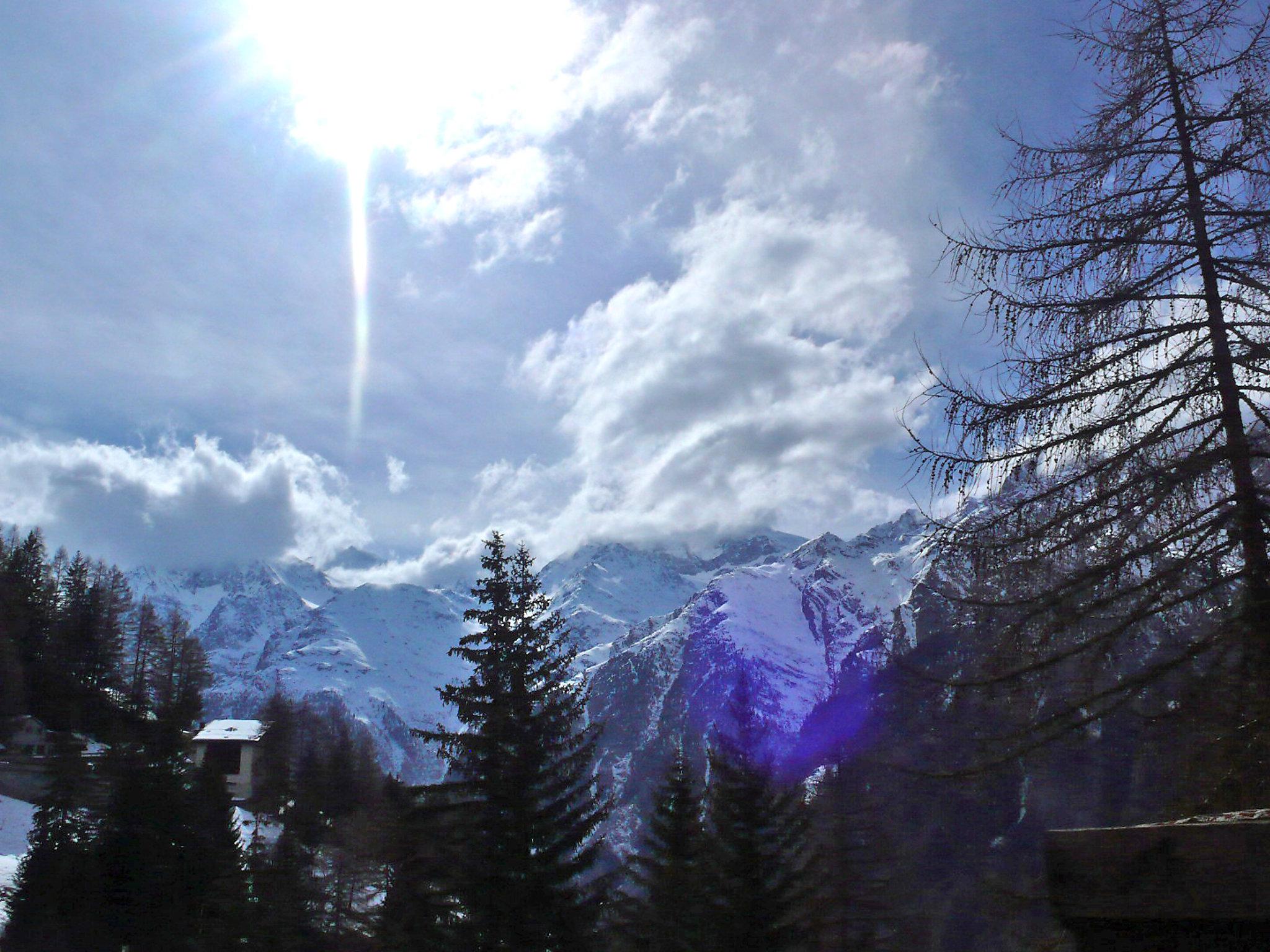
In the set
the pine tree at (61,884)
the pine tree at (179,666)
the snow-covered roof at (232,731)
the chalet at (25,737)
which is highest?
the pine tree at (179,666)

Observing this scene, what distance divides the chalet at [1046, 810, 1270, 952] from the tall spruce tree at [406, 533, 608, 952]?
1426cm

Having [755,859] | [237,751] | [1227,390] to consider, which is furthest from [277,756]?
[1227,390]

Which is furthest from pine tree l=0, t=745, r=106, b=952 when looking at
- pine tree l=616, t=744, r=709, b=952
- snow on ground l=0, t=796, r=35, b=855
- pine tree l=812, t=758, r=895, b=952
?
pine tree l=812, t=758, r=895, b=952

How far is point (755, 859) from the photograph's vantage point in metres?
12.5

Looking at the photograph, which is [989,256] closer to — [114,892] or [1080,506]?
[1080,506]

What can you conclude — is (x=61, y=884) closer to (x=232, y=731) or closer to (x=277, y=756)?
(x=277, y=756)

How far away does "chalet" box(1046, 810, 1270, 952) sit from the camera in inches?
75.0

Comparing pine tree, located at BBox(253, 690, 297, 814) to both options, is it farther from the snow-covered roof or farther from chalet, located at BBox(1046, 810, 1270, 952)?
chalet, located at BBox(1046, 810, 1270, 952)

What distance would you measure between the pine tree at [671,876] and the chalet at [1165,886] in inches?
443

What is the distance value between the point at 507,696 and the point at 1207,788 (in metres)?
13.8

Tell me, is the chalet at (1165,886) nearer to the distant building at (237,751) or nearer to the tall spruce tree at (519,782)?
the tall spruce tree at (519,782)

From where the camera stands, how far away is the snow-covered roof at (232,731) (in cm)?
8006

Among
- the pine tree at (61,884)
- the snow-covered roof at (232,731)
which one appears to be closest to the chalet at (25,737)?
the snow-covered roof at (232,731)

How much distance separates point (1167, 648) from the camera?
6816 mm
